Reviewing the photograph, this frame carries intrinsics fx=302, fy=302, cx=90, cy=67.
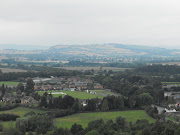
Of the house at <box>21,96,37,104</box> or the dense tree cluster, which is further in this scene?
the house at <box>21,96,37,104</box>

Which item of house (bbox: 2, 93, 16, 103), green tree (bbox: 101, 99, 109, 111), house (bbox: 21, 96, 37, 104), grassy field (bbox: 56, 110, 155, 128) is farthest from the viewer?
house (bbox: 2, 93, 16, 103)

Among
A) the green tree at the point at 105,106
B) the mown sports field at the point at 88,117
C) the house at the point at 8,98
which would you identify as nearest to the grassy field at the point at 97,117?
the mown sports field at the point at 88,117

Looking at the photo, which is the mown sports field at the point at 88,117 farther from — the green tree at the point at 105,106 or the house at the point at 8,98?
the house at the point at 8,98

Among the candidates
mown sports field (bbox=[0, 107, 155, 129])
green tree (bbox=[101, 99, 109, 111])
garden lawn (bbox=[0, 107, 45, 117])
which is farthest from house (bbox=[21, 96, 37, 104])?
green tree (bbox=[101, 99, 109, 111])

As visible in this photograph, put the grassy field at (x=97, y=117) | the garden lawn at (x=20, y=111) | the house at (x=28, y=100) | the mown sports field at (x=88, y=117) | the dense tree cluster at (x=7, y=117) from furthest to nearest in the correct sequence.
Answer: the house at (x=28, y=100)
the garden lawn at (x=20, y=111)
the dense tree cluster at (x=7, y=117)
the grassy field at (x=97, y=117)
the mown sports field at (x=88, y=117)

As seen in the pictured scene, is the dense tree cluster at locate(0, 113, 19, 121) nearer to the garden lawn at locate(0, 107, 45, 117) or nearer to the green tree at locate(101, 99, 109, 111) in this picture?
the garden lawn at locate(0, 107, 45, 117)

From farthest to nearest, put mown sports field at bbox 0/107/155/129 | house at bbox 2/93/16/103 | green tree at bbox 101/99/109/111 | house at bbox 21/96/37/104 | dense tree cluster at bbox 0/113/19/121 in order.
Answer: house at bbox 2/93/16/103, house at bbox 21/96/37/104, green tree at bbox 101/99/109/111, dense tree cluster at bbox 0/113/19/121, mown sports field at bbox 0/107/155/129

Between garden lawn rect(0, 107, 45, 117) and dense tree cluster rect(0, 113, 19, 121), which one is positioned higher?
dense tree cluster rect(0, 113, 19, 121)

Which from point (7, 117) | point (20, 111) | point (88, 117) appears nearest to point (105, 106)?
point (88, 117)

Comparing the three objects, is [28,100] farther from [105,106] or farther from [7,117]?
[105,106]
